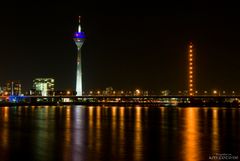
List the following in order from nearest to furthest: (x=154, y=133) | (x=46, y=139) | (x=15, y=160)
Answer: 1. (x=15, y=160)
2. (x=46, y=139)
3. (x=154, y=133)

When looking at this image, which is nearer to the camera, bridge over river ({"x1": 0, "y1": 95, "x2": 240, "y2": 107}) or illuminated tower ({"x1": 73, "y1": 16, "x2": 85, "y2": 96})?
bridge over river ({"x1": 0, "y1": 95, "x2": 240, "y2": 107})

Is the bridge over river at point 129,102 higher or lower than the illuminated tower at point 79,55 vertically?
lower

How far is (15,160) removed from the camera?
21922mm

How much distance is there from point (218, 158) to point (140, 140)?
8.74 metres

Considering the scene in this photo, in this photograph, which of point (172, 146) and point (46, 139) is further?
point (46, 139)

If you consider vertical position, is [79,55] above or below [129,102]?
above

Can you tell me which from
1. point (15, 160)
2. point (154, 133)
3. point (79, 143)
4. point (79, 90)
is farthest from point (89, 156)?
point (79, 90)

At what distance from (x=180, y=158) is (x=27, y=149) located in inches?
324

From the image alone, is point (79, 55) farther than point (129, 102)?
Yes

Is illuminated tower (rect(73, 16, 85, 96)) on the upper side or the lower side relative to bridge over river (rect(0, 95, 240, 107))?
upper

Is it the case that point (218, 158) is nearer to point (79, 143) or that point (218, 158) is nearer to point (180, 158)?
point (180, 158)

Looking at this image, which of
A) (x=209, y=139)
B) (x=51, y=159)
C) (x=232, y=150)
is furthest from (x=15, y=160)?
(x=209, y=139)

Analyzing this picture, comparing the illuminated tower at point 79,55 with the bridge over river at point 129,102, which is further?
the illuminated tower at point 79,55

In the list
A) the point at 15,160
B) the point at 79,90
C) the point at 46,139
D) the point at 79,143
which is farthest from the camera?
the point at 79,90
